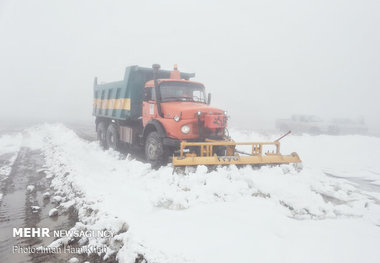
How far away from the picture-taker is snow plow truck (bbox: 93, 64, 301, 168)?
6.24 metres

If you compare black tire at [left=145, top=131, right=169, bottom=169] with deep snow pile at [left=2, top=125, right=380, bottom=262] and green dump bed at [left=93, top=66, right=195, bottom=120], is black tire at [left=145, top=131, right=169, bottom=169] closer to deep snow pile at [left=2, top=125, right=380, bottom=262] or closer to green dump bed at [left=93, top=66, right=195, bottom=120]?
deep snow pile at [left=2, top=125, right=380, bottom=262]

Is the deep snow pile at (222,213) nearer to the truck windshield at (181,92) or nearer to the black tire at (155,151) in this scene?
the black tire at (155,151)

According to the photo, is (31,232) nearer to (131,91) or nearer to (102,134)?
(131,91)

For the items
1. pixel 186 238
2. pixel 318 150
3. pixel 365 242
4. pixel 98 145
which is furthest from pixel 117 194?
pixel 318 150

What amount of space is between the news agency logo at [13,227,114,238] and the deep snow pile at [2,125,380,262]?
0.29ft

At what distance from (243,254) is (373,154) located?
38.8 ft

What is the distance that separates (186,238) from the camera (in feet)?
10.7

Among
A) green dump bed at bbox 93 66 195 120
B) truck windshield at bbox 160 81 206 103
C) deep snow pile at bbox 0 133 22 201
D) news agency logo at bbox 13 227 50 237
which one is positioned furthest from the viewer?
green dump bed at bbox 93 66 195 120

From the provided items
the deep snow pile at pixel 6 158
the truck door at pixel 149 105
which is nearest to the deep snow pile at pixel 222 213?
the deep snow pile at pixel 6 158

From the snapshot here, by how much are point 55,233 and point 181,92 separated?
5246 millimetres

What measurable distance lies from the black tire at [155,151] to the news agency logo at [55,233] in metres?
3.23

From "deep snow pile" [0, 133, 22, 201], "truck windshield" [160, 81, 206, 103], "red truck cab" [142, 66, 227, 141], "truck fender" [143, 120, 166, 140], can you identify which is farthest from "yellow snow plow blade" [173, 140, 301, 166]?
"deep snow pile" [0, 133, 22, 201]

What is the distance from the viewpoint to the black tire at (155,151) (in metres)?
6.76

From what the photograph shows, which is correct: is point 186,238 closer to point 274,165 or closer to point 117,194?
point 117,194
